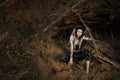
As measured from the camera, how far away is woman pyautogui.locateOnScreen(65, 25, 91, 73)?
5602mm

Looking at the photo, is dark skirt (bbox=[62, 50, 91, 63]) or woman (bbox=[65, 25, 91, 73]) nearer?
woman (bbox=[65, 25, 91, 73])

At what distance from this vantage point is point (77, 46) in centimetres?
586

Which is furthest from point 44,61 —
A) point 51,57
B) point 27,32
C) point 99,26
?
point 99,26

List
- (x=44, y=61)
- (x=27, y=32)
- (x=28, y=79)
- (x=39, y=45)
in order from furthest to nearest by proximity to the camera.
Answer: (x=27, y=32), (x=39, y=45), (x=44, y=61), (x=28, y=79)

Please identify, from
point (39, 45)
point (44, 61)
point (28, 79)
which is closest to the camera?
point (28, 79)

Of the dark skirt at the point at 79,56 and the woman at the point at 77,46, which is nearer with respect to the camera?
the woman at the point at 77,46

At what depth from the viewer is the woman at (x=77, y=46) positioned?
5602mm

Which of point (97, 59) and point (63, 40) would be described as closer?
point (97, 59)

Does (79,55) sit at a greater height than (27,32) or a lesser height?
lesser

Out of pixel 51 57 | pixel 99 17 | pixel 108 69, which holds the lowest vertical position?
pixel 108 69

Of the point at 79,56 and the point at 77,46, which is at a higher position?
the point at 77,46

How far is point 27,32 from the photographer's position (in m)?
6.91

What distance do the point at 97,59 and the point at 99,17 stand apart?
1400 mm

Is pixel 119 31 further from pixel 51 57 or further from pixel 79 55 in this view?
pixel 51 57
